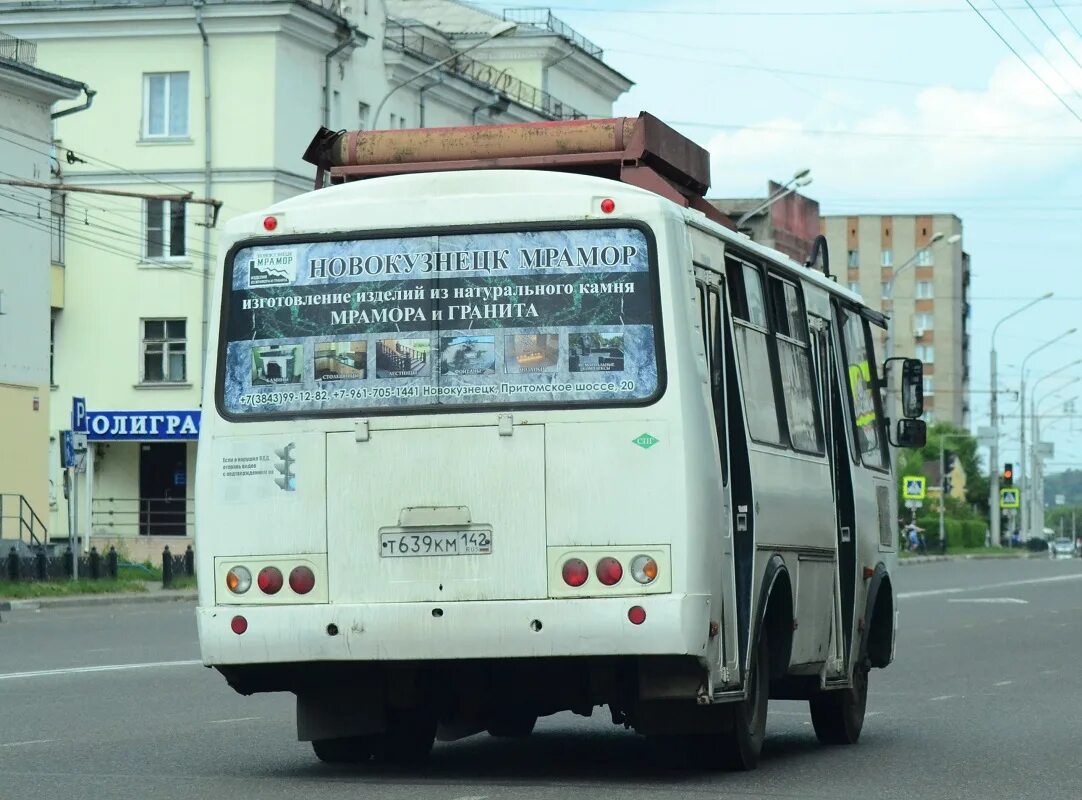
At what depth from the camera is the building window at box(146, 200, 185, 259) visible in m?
55.9

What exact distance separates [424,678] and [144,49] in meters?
46.8

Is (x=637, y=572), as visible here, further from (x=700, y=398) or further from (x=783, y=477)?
(x=783, y=477)

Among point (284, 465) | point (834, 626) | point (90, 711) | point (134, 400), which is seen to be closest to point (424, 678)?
point (284, 465)

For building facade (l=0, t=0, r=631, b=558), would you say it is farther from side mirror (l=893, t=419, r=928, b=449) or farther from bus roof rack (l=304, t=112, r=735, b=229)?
bus roof rack (l=304, t=112, r=735, b=229)

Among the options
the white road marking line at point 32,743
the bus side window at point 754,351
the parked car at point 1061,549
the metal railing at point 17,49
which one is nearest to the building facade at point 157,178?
the metal railing at point 17,49

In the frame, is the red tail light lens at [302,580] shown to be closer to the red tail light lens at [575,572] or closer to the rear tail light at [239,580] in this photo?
the rear tail light at [239,580]

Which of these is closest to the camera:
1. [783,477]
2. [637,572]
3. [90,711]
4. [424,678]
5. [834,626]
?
[637,572]

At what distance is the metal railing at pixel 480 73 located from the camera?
64.2 m

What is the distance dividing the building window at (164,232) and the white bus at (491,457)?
1779 inches

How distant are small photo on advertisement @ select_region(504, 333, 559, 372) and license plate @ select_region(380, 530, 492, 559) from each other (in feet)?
2.60

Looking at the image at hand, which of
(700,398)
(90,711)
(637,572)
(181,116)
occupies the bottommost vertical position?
(90,711)

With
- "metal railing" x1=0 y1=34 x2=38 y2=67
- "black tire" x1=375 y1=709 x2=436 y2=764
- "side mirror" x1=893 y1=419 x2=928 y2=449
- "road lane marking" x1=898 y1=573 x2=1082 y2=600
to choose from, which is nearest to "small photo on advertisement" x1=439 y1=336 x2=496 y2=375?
"black tire" x1=375 y1=709 x2=436 y2=764

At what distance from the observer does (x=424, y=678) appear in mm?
11211

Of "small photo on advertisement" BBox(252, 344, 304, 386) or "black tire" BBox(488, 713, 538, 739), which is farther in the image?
"black tire" BBox(488, 713, 538, 739)
